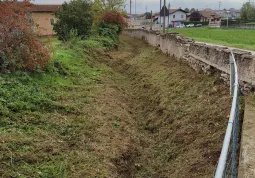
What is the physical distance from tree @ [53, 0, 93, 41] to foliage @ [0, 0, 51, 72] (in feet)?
38.2

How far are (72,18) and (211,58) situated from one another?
1602 centimetres

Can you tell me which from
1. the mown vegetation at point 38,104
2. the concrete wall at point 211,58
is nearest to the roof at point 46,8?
the concrete wall at point 211,58

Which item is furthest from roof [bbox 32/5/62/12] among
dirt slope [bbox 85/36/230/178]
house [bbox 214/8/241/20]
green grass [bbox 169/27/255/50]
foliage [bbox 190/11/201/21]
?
house [bbox 214/8/241/20]

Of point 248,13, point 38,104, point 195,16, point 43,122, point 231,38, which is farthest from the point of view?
point 195,16

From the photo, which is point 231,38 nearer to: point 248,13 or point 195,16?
point 248,13

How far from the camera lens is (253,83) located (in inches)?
284

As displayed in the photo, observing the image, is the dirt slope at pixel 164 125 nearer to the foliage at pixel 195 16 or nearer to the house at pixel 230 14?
the foliage at pixel 195 16

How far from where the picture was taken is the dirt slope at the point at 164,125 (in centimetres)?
654

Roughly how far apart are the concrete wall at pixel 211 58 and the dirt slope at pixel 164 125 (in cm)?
45

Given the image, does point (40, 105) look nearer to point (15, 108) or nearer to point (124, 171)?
point (15, 108)

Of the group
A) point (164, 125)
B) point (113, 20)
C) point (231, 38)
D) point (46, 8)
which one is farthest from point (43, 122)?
→ point (46, 8)

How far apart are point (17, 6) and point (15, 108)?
574 centimetres

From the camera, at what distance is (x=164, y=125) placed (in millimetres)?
9031

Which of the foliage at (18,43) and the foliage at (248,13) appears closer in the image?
the foliage at (18,43)
